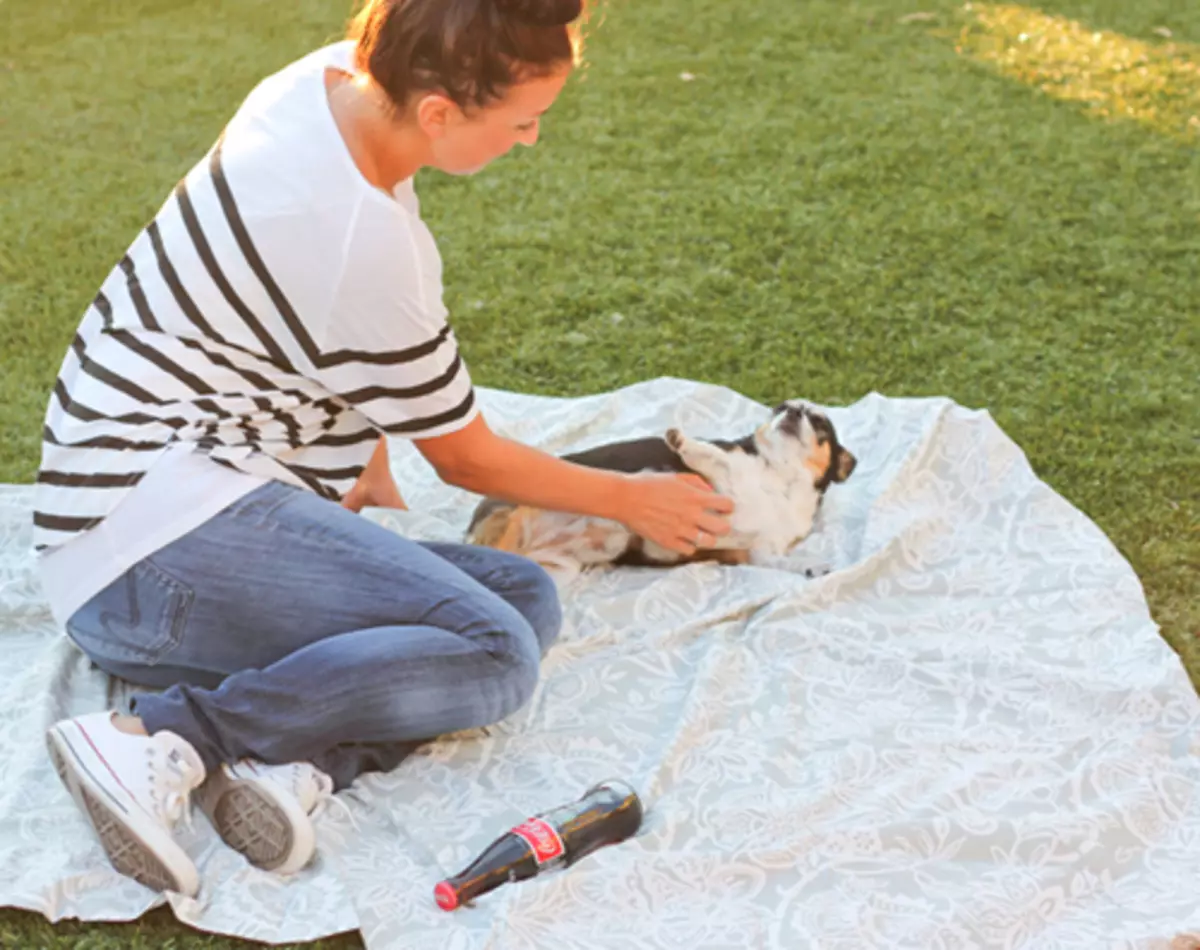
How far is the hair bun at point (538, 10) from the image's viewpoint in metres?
2.01

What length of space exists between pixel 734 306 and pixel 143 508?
2156 mm

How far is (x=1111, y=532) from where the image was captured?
308cm

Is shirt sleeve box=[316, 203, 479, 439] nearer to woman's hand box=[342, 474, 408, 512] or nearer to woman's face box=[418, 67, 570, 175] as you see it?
woman's face box=[418, 67, 570, 175]

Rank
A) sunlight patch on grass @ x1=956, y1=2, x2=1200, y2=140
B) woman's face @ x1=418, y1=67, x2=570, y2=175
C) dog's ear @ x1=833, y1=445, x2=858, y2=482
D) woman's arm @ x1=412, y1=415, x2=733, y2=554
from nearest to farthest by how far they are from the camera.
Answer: woman's face @ x1=418, y1=67, x2=570, y2=175 < woman's arm @ x1=412, y1=415, x2=733, y2=554 < dog's ear @ x1=833, y1=445, x2=858, y2=482 < sunlight patch on grass @ x1=956, y1=2, x2=1200, y2=140

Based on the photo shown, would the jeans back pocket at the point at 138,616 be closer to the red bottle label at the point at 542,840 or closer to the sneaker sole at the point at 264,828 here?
the sneaker sole at the point at 264,828

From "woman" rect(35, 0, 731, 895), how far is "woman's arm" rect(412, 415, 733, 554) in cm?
2

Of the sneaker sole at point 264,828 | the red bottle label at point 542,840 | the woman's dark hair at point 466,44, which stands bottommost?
the red bottle label at point 542,840

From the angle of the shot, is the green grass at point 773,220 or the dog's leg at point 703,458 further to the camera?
the green grass at point 773,220

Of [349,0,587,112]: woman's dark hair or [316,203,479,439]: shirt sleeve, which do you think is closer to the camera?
[349,0,587,112]: woman's dark hair

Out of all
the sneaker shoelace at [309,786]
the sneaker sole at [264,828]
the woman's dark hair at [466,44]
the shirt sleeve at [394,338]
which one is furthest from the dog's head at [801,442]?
the sneaker sole at [264,828]

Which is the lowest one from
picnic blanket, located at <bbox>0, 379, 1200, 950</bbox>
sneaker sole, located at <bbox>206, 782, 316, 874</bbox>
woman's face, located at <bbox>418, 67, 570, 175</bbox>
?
picnic blanket, located at <bbox>0, 379, 1200, 950</bbox>

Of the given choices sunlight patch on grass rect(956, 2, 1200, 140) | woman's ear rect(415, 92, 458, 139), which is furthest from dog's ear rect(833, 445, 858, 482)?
sunlight patch on grass rect(956, 2, 1200, 140)

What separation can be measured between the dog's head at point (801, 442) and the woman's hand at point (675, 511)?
0.19m

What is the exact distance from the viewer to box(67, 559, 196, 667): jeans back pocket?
2.25 m
